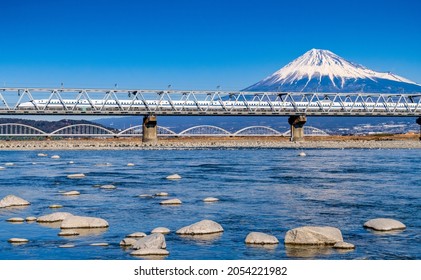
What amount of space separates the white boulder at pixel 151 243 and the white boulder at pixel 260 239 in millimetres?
2552

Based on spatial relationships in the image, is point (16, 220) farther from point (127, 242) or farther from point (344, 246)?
point (344, 246)

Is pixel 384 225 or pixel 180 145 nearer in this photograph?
pixel 384 225

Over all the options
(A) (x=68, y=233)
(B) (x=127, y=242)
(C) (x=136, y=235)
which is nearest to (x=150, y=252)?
(B) (x=127, y=242)

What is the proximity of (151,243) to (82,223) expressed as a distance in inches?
182

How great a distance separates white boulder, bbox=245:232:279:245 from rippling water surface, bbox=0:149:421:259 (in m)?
0.26

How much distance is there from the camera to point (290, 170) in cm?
5009

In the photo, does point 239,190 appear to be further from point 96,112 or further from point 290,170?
point 96,112

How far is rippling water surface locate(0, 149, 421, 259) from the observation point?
18.5 m

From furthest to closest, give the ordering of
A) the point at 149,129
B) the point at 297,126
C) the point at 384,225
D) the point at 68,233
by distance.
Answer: the point at 297,126 < the point at 149,129 < the point at 384,225 < the point at 68,233

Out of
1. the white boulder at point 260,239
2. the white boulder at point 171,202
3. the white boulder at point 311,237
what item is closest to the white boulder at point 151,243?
the white boulder at point 260,239

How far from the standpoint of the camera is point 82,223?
72.6 feet

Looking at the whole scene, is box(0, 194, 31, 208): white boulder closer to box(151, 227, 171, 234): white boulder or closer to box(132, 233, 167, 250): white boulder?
box(151, 227, 171, 234): white boulder

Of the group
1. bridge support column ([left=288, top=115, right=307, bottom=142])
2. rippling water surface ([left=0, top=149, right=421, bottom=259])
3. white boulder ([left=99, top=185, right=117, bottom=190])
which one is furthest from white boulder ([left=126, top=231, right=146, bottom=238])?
bridge support column ([left=288, top=115, right=307, bottom=142])

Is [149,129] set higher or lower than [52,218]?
higher
